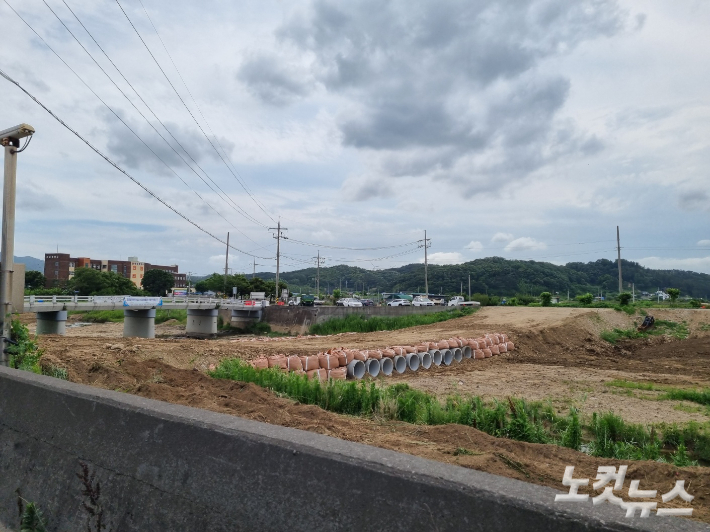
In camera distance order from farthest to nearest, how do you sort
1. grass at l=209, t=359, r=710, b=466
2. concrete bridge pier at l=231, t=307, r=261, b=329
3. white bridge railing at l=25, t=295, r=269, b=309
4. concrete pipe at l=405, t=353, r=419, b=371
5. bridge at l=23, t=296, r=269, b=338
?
concrete bridge pier at l=231, t=307, r=261, b=329 → bridge at l=23, t=296, r=269, b=338 → white bridge railing at l=25, t=295, r=269, b=309 → concrete pipe at l=405, t=353, r=419, b=371 → grass at l=209, t=359, r=710, b=466

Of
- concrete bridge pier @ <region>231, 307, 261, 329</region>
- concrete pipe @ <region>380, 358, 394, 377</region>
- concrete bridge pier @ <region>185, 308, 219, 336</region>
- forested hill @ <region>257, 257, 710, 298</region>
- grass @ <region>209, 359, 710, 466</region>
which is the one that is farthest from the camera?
forested hill @ <region>257, 257, 710, 298</region>

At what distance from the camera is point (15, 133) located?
7.94 m

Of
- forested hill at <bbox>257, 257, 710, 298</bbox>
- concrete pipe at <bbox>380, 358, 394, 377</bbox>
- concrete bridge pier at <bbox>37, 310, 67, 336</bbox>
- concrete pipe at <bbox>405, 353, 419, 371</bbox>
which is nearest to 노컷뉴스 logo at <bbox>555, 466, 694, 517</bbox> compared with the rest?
concrete pipe at <bbox>380, 358, 394, 377</bbox>

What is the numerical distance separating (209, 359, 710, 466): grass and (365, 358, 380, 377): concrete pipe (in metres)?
6.44

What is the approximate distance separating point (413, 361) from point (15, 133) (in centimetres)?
1343

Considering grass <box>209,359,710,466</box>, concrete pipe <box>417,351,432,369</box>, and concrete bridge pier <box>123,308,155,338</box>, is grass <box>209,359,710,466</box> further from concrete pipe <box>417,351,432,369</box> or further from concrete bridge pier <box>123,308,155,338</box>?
concrete bridge pier <box>123,308,155,338</box>

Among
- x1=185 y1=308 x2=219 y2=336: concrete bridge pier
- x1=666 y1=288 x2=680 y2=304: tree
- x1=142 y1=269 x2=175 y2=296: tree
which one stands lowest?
x1=185 y1=308 x2=219 y2=336: concrete bridge pier

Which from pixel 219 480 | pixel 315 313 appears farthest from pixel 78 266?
pixel 219 480

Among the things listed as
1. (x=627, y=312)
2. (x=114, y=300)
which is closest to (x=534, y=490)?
(x=627, y=312)

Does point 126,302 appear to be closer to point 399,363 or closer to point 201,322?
point 201,322

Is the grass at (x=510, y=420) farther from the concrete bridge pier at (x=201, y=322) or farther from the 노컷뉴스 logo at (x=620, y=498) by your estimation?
the concrete bridge pier at (x=201, y=322)

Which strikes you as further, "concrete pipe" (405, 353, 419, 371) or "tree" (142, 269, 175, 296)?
"tree" (142, 269, 175, 296)

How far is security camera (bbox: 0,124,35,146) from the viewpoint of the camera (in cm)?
788

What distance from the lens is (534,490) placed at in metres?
2.12
